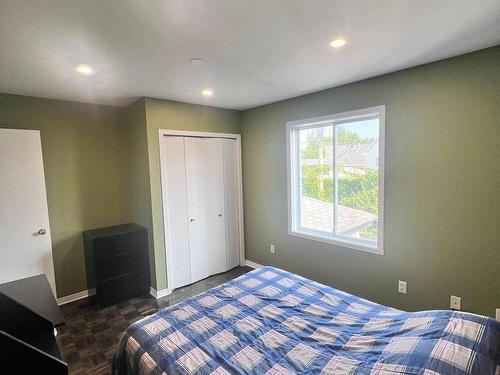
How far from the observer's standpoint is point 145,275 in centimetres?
324

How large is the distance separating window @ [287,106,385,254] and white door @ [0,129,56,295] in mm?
2885

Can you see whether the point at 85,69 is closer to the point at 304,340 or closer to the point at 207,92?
the point at 207,92

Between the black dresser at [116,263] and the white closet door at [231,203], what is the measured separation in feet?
3.98

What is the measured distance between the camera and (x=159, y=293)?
3205 mm

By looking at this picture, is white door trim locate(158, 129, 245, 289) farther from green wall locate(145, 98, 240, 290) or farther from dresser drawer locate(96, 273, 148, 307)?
dresser drawer locate(96, 273, 148, 307)

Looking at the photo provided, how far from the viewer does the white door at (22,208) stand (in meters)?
2.62

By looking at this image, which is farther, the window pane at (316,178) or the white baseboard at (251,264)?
the white baseboard at (251,264)

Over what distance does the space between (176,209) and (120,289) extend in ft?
3.73

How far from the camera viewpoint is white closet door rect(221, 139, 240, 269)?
3.85 meters

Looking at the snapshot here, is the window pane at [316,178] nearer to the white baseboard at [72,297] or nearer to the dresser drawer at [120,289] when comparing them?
the dresser drawer at [120,289]

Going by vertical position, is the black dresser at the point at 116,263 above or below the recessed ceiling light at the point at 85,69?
below

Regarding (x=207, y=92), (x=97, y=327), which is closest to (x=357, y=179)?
(x=207, y=92)

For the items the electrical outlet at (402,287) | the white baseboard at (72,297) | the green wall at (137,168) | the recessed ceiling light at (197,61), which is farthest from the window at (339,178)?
the white baseboard at (72,297)

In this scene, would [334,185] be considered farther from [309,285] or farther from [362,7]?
[362,7]
